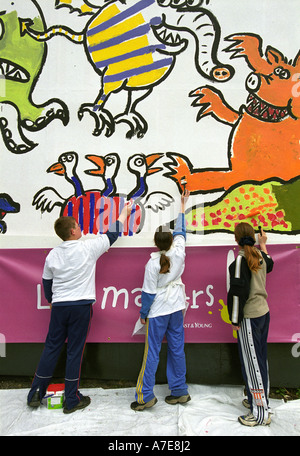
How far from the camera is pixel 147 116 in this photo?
356 centimetres

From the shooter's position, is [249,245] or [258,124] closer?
[249,245]

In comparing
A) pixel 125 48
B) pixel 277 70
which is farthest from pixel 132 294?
pixel 277 70

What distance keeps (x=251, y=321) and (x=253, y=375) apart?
40 cm

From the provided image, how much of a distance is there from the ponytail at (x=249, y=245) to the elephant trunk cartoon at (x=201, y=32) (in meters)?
1.53

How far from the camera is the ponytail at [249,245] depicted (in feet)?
9.32

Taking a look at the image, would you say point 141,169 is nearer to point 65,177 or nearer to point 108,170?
point 108,170

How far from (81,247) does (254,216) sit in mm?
1619

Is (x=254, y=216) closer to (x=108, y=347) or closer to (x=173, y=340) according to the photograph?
(x=173, y=340)

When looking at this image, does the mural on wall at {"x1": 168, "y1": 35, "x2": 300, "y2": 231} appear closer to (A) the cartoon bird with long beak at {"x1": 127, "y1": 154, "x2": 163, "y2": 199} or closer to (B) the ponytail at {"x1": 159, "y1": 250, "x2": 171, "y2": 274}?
(A) the cartoon bird with long beak at {"x1": 127, "y1": 154, "x2": 163, "y2": 199}

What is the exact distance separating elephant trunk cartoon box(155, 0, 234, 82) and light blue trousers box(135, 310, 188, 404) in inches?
89.3

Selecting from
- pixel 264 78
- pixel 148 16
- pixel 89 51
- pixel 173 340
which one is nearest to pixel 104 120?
pixel 89 51

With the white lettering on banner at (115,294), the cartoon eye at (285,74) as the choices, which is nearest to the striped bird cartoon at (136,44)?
the cartoon eye at (285,74)

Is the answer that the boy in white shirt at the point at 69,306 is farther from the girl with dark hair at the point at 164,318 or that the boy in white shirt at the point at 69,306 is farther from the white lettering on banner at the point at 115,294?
the girl with dark hair at the point at 164,318

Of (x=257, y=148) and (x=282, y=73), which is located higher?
(x=282, y=73)
